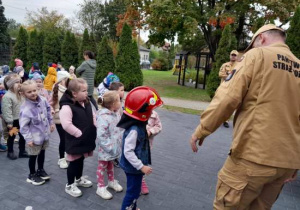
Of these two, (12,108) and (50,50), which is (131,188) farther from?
(50,50)

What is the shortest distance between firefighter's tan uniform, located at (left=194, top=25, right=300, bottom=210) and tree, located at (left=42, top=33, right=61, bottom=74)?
17.0m

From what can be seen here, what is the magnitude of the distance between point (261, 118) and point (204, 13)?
14.4 m

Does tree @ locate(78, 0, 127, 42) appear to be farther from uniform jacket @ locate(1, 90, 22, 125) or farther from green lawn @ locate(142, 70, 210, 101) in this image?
uniform jacket @ locate(1, 90, 22, 125)

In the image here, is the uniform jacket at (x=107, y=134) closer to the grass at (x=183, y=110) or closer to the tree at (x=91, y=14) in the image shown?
the grass at (x=183, y=110)

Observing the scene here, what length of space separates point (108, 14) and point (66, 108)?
136 feet

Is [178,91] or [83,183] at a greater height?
[178,91]

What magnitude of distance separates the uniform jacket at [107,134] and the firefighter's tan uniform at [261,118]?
157cm

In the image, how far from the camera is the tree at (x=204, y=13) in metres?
13.4

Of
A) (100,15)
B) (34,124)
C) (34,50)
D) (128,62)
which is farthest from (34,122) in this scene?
(100,15)

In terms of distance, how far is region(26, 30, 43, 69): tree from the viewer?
1737cm

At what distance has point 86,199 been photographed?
11.0ft

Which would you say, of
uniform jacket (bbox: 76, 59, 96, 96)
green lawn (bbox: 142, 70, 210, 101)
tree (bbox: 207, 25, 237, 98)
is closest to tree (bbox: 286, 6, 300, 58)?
tree (bbox: 207, 25, 237, 98)

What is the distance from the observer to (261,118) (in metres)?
1.93

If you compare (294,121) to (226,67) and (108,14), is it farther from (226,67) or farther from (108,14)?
(108,14)
